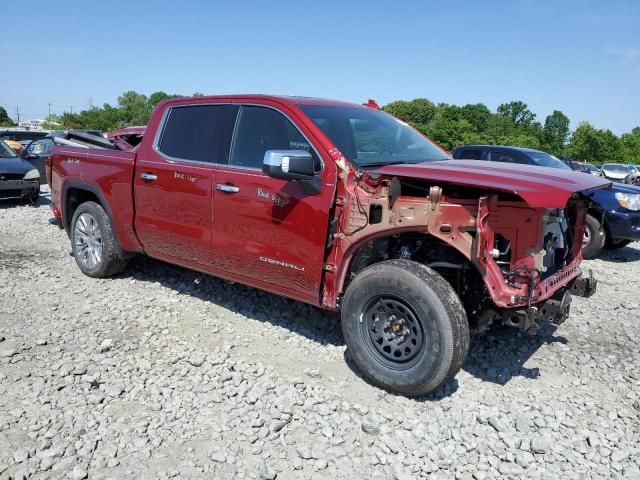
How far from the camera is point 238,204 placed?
407 cm

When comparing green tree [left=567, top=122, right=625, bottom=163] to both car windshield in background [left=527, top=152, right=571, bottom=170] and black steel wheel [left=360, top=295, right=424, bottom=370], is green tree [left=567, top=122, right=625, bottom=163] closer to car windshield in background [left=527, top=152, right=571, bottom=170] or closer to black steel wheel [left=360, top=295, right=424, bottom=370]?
car windshield in background [left=527, top=152, right=571, bottom=170]

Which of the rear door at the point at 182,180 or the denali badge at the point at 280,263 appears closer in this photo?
the denali badge at the point at 280,263

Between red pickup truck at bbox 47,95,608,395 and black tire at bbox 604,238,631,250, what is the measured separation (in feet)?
14.2

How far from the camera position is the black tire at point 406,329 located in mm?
3199

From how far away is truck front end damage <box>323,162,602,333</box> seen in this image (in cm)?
313

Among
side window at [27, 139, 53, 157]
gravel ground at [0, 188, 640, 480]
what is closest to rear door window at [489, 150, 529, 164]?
gravel ground at [0, 188, 640, 480]

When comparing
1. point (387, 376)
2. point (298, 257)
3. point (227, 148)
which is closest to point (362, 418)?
point (387, 376)

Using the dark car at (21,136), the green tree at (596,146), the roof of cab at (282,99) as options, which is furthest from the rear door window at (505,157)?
the green tree at (596,146)

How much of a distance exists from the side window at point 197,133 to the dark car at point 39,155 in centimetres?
855

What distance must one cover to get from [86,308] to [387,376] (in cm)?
296

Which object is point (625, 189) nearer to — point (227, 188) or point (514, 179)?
point (514, 179)

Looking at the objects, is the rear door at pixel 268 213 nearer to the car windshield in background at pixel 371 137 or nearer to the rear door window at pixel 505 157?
the car windshield in background at pixel 371 137

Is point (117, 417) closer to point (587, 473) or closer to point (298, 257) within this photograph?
point (298, 257)

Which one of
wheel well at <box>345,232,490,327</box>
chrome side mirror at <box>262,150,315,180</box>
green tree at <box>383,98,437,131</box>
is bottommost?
wheel well at <box>345,232,490,327</box>
